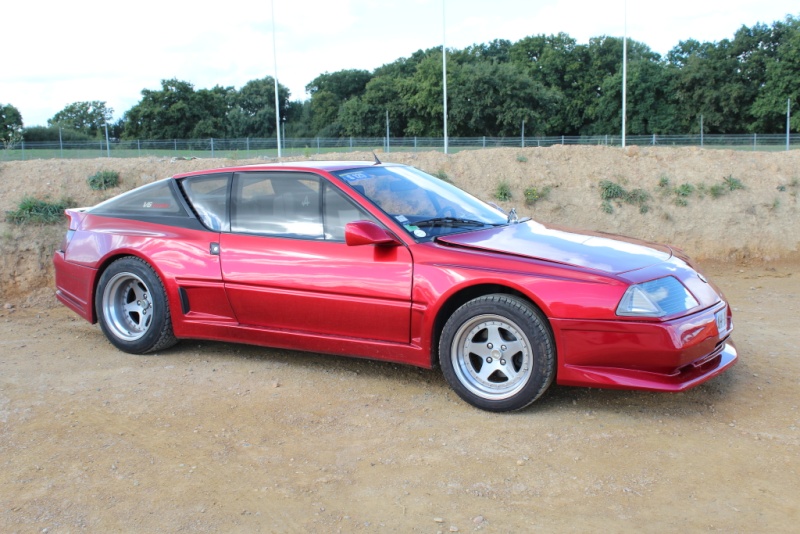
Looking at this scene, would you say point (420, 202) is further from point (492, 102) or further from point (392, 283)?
point (492, 102)

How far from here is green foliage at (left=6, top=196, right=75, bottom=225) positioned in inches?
371

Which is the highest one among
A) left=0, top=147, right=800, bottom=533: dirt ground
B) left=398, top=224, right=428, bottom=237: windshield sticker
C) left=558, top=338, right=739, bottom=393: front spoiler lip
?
left=398, top=224, right=428, bottom=237: windshield sticker

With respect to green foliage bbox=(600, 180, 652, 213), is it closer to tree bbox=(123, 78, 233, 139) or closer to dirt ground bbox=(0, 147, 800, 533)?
dirt ground bbox=(0, 147, 800, 533)

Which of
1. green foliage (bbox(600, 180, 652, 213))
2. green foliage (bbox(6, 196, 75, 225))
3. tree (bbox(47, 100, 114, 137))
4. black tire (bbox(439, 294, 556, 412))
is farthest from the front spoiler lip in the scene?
tree (bbox(47, 100, 114, 137))

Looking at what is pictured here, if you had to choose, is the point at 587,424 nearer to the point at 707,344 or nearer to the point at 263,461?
the point at 707,344

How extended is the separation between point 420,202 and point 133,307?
2.55m

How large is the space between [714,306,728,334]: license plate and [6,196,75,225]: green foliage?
27.2 ft

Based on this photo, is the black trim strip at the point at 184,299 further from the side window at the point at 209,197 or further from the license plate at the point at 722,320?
the license plate at the point at 722,320

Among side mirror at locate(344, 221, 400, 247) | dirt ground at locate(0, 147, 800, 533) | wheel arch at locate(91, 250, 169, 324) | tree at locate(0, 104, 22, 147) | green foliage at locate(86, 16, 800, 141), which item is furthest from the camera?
green foliage at locate(86, 16, 800, 141)

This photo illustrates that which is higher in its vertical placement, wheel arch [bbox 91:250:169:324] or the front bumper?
wheel arch [bbox 91:250:169:324]

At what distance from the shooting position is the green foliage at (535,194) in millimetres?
12109

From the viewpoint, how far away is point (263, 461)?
390 cm

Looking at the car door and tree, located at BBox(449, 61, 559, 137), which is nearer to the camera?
the car door

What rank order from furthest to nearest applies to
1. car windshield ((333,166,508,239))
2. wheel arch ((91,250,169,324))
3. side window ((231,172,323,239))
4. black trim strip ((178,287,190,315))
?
wheel arch ((91,250,169,324)) → black trim strip ((178,287,190,315)) → side window ((231,172,323,239)) → car windshield ((333,166,508,239))
